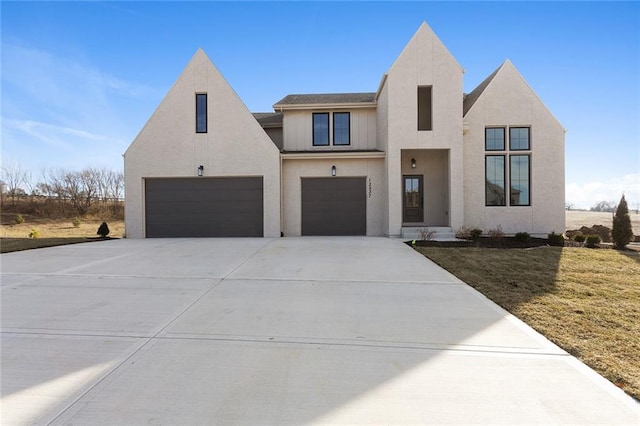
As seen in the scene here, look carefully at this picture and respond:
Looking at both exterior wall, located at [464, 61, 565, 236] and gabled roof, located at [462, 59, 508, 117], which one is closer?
exterior wall, located at [464, 61, 565, 236]

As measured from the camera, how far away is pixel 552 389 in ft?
8.07

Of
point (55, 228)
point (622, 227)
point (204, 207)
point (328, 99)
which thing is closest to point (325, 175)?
point (328, 99)

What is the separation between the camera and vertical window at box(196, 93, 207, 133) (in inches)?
519

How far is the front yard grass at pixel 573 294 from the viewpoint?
303 cm

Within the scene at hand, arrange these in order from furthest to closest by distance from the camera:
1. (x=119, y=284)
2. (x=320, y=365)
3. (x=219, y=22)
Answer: (x=219, y=22)
(x=119, y=284)
(x=320, y=365)

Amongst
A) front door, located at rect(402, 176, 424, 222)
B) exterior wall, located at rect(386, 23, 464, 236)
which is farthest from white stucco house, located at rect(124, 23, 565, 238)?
front door, located at rect(402, 176, 424, 222)

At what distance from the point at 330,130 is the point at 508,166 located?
8.10m

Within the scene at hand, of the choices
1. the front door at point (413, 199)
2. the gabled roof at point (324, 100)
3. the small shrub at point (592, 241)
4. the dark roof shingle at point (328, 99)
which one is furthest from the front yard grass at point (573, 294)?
the dark roof shingle at point (328, 99)

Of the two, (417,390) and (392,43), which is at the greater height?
(392,43)

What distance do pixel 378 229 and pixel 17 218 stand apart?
3067 cm

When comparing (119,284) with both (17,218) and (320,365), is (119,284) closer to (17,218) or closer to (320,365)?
(320,365)

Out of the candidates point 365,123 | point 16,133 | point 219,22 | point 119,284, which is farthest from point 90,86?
point 119,284

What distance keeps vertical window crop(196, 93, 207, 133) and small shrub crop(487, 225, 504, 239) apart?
12.8m

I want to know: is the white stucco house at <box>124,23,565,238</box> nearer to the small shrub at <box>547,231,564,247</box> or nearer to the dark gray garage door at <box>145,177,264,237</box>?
the dark gray garage door at <box>145,177,264,237</box>
